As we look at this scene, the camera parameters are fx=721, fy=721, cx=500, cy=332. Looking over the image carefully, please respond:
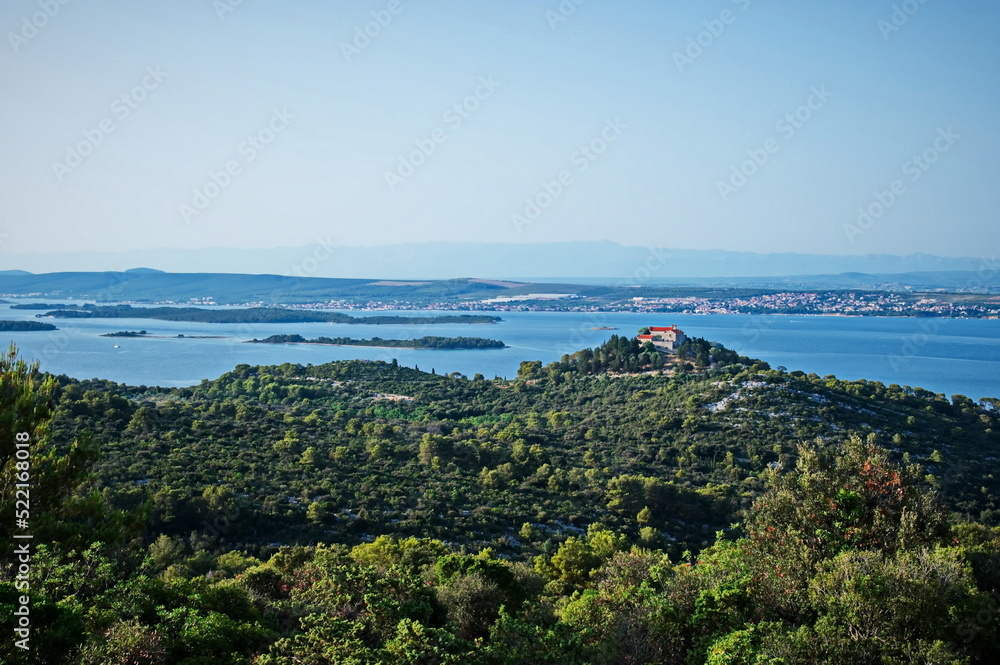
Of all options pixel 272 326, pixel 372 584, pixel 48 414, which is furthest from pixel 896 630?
pixel 272 326

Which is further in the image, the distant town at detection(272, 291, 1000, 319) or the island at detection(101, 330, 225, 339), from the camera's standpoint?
the distant town at detection(272, 291, 1000, 319)

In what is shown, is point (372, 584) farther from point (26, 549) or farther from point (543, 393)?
point (543, 393)

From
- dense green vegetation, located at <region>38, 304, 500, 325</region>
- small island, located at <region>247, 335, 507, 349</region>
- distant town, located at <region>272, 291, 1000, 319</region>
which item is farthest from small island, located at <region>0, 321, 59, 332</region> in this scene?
distant town, located at <region>272, 291, 1000, 319</region>

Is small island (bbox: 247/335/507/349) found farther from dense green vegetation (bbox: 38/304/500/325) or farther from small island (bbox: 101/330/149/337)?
dense green vegetation (bbox: 38/304/500/325)

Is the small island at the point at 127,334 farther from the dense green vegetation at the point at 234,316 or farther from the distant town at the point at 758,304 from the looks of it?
the distant town at the point at 758,304

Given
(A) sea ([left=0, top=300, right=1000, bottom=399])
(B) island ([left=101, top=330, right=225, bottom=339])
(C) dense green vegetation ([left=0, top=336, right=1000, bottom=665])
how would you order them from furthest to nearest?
1. (B) island ([left=101, top=330, right=225, bottom=339])
2. (A) sea ([left=0, top=300, right=1000, bottom=399])
3. (C) dense green vegetation ([left=0, top=336, right=1000, bottom=665])

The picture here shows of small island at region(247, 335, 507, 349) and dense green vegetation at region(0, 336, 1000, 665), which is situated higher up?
dense green vegetation at region(0, 336, 1000, 665)
